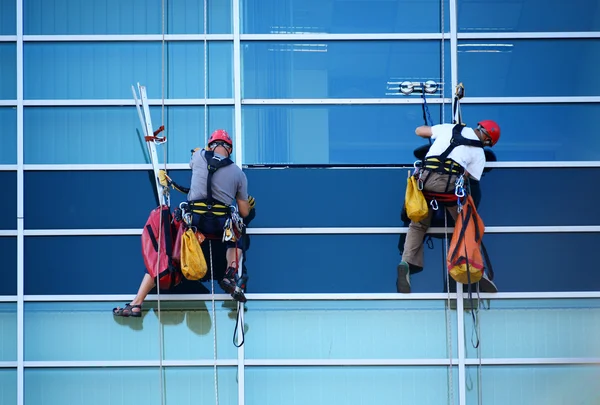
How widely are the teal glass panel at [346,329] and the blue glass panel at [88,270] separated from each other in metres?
0.59

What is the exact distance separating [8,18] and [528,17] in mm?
4958

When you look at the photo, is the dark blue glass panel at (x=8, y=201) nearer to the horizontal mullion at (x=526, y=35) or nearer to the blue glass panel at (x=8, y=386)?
the blue glass panel at (x=8, y=386)

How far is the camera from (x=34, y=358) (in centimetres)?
922

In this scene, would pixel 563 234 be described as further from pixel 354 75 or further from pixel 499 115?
pixel 354 75

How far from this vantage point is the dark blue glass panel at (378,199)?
9.34 metres

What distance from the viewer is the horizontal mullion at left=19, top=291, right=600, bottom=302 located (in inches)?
363

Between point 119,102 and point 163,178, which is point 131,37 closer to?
point 119,102

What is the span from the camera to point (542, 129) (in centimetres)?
953

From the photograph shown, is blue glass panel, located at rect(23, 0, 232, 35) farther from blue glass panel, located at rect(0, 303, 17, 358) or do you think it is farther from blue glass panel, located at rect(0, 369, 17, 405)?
blue glass panel, located at rect(0, 369, 17, 405)

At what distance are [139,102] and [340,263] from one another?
2.40 metres

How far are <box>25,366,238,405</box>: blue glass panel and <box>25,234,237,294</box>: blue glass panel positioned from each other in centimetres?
73

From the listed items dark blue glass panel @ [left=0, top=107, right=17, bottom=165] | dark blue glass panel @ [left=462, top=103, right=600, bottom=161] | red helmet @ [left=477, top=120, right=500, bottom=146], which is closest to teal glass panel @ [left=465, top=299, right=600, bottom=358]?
dark blue glass panel @ [left=462, top=103, right=600, bottom=161]

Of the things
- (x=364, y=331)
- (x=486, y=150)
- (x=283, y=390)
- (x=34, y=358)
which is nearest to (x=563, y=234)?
(x=486, y=150)

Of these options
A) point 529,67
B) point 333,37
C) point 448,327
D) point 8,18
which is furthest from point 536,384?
point 8,18
